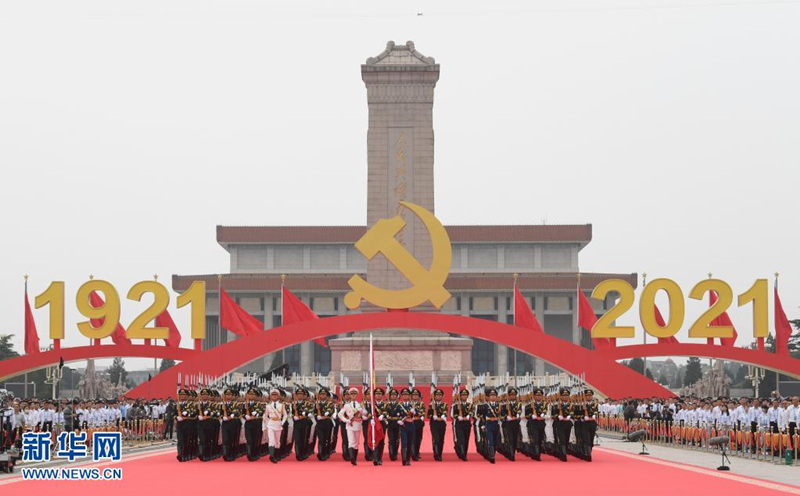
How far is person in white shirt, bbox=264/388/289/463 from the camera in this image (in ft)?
78.8

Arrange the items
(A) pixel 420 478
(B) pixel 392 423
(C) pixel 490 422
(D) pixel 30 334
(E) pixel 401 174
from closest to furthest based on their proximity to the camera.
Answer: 1. (A) pixel 420 478
2. (B) pixel 392 423
3. (C) pixel 490 422
4. (D) pixel 30 334
5. (E) pixel 401 174

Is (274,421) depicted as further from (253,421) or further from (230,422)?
(230,422)

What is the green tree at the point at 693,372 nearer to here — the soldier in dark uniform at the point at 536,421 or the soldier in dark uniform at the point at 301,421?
the soldier in dark uniform at the point at 536,421

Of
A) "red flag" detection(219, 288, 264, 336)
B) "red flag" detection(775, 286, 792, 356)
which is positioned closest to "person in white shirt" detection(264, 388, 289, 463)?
"red flag" detection(219, 288, 264, 336)

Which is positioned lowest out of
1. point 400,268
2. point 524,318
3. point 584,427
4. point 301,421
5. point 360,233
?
point 584,427

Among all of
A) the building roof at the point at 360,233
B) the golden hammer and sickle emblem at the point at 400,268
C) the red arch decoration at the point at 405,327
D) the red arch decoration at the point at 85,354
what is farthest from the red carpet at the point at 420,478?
the building roof at the point at 360,233

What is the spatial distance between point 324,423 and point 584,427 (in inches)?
208

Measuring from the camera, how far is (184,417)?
23.8 meters

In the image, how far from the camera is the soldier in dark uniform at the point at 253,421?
24.5m

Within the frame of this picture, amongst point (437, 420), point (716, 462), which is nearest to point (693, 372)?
point (716, 462)

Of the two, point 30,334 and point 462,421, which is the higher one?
point 30,334

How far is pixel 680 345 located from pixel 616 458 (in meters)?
21.9

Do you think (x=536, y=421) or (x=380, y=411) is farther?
(x=536, y=421)

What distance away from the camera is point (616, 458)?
1014 inches
